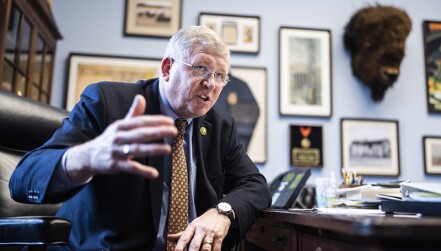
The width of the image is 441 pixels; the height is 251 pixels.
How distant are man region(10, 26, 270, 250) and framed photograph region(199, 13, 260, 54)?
1460mm

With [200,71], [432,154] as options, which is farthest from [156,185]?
[432,154]

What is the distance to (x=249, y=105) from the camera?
291 centimetres

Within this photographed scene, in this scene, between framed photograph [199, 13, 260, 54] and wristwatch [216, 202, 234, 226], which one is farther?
framed photograph [199, 13, 260, 54]

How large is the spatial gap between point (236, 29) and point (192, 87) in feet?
5.65

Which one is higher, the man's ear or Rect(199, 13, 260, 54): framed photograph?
Rect(199, 13, 260, 54): framed photograph

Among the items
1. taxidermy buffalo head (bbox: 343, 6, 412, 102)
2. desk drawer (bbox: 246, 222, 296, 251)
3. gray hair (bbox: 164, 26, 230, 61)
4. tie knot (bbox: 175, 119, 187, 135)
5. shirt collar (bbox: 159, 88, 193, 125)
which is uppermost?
taxidermy buffalo head (bbox: 343, 6, 412, 102)

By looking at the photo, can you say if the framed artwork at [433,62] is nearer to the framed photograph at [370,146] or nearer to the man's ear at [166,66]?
the framed photograph at [370,146]

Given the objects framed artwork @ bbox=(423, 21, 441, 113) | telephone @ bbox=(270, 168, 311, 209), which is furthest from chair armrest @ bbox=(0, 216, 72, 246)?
framed artwork @ bbox=(423, 21, 441, 113)

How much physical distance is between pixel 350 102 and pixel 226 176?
5.88 feet

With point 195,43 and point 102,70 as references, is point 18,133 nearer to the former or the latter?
point 195,43

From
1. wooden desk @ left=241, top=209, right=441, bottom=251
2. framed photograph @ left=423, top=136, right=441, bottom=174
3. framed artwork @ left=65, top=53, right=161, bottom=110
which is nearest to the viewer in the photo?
wooden desk @ left=241, top=209, right=441, bottom=251

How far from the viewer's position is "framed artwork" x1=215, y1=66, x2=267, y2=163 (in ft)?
9.41

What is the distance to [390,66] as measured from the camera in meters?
2.93

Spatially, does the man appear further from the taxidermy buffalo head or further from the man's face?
the taxidermy buffalo head
